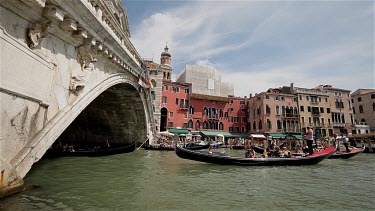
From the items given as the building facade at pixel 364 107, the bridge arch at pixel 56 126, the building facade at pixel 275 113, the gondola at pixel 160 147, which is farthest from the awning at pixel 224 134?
the bridge arch at pixel 56 126

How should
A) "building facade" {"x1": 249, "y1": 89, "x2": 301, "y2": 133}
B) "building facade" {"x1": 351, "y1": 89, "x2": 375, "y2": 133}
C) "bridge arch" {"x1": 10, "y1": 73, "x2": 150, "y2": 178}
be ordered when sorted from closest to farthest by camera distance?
1. "bridge arch" {"x1": 10, "y1": 73, "x2": 150, "y2": 178}
2. "building facade" {"x1": 249, "y1": 89, "x2": 301, "y2": 133}
3. "building facade" {"x1": 351, "y1": 89, "x2": 375, "y2": 133}

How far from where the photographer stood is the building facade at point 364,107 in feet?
102

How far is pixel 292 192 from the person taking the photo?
5.43 metres

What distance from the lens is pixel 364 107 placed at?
3241 centimetres

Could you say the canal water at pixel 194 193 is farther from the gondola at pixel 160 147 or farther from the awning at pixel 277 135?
the awning at pixel 277 135

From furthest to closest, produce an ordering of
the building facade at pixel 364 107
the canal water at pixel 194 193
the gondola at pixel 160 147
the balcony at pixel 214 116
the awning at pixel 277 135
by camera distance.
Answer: the building facade at pixel 364 107
the balcony at pixel 214 116
the awning at pixel 277 135
the gondola at pixel 160 147
the canal water at pixel 194 193

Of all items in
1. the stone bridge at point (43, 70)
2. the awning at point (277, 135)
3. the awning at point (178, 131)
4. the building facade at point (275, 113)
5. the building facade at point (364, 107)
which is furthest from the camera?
the building facade at point (364, 107)

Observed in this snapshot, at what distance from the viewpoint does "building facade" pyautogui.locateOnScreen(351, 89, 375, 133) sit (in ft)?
102

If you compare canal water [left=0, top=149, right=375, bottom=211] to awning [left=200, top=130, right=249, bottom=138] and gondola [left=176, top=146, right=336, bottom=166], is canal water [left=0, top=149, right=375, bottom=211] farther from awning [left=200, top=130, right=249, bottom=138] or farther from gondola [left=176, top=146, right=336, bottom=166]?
awning [left=200, top=130, right=249, bottom=138]

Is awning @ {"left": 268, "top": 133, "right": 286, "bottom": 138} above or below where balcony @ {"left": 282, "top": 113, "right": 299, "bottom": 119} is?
below

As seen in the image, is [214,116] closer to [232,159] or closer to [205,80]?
[205,80]

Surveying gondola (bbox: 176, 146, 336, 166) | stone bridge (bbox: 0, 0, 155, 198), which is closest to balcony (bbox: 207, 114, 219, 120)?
gondola (bbox: 176, 146, 336, 166)

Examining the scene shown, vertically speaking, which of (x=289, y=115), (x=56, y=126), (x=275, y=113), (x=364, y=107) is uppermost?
(x=364, y=107)

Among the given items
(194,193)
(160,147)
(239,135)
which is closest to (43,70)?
(194,193)
